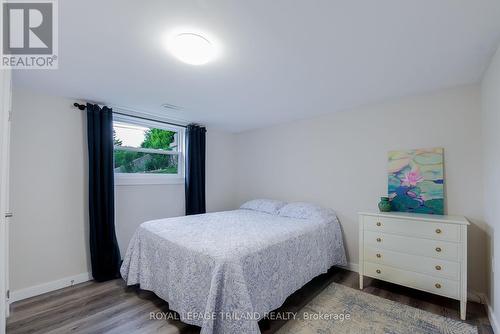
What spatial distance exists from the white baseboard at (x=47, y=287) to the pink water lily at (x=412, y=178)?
13.1ft

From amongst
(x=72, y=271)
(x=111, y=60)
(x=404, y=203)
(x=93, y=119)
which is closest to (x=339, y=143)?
(x=404, y=203)

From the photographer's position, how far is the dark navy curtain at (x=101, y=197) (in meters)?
2.68

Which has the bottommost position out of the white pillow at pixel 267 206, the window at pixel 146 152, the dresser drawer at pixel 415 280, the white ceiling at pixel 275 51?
the dresser drawer at pixel 415 280

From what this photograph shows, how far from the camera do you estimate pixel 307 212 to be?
3.05 meters

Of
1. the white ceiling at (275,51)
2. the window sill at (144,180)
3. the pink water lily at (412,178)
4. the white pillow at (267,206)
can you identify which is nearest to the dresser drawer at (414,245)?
the pink water lily at (412,178)

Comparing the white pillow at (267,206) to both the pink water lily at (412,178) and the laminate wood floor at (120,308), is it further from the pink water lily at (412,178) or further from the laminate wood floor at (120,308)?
the pink water lily at (412,178)

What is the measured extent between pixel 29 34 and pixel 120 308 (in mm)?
2354

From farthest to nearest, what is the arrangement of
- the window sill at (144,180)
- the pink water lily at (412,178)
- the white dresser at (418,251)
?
1. the window sill at (144,180)
2. the pink water lily at (412,178)
3. the white dresser at (418,251)

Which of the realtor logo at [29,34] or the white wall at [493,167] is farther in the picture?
the white wall at [493,167]

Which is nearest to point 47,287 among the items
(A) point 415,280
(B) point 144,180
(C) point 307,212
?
(B) point 144,180

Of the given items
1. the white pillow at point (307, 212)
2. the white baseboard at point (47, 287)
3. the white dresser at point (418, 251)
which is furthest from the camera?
the white pillow at point (307, 212)

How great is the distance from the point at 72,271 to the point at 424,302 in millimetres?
3876

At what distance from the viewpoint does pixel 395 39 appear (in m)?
1.54

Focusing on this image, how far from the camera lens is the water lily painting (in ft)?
7.91
